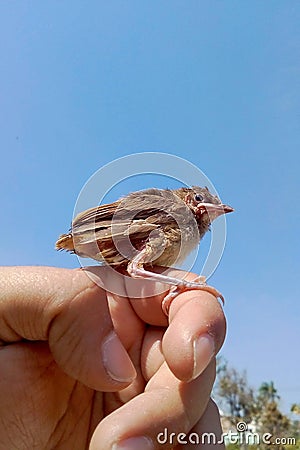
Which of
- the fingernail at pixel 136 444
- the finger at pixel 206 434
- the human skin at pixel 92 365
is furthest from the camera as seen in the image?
the finger at pixel 206 434

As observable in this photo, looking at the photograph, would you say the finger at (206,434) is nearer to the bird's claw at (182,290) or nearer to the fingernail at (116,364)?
the fingernail at (116,364)

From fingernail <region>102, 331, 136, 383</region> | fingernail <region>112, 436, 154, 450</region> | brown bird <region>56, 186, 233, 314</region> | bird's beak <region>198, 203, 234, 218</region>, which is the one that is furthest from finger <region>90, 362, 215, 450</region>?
Result: bird's beak <region>198, 203, 234, 218</region>

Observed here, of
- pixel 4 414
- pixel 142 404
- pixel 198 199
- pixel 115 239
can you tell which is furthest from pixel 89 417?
pixel 198 199

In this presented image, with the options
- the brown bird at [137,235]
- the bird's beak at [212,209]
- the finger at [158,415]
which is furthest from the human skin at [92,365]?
the bird's beak at [212,209]

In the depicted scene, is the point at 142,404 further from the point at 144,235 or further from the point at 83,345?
the point at 144,235

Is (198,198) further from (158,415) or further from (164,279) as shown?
Answer: (158,415)

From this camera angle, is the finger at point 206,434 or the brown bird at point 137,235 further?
the brown bird at point 137,235
